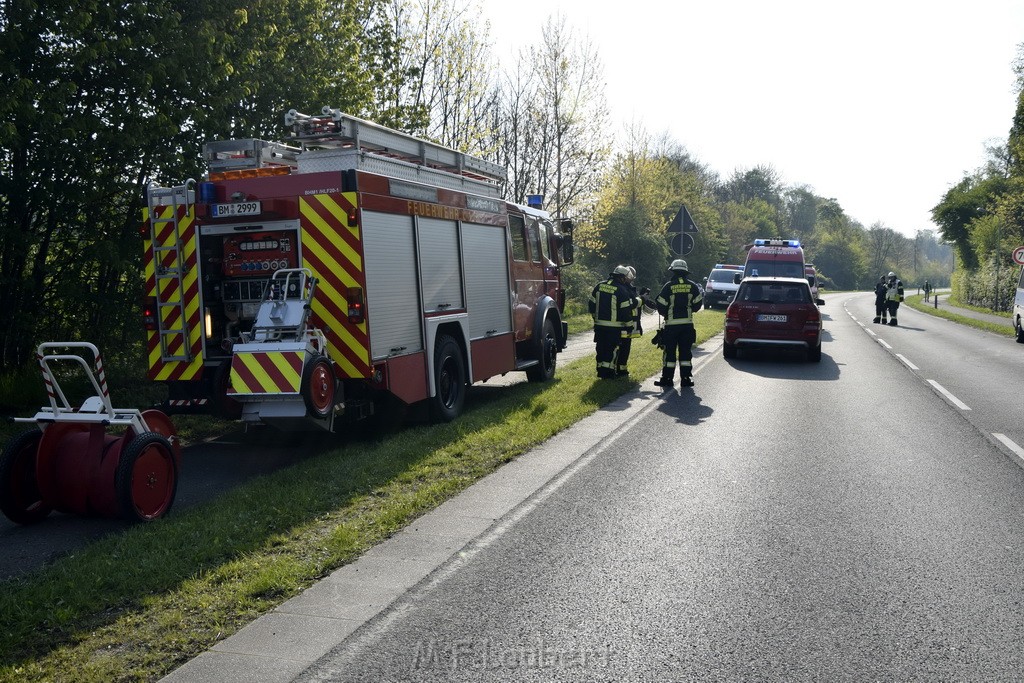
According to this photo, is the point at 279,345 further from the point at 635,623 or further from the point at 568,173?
the point at 568,173

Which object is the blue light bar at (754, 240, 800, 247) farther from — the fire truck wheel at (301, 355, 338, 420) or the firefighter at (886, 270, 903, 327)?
the fire truck wheel at (301, 355, 338, 420)

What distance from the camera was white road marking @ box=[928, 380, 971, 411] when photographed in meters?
11.3

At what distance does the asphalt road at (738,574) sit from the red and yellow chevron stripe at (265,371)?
246cm

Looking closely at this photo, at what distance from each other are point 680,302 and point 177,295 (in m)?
7.22

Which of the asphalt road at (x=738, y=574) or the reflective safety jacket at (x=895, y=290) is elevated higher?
the reflective safety jacket at (x=895, y=290)

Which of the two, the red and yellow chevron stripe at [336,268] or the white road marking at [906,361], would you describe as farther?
the white road marking at [906,361]

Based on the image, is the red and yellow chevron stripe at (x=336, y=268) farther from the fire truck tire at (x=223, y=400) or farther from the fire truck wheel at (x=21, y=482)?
the fire truck wheel at (x=21, y=482)

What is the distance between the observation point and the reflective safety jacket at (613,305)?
1316 cm

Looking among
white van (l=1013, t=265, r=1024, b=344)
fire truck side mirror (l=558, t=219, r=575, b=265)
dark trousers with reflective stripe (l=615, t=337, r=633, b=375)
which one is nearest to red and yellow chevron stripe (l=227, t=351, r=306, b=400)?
dark trousers with reflective stripe (l=615, t=337, r=633, b=375)

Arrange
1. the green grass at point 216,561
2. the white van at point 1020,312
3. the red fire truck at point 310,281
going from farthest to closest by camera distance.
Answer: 1. the white van at point 1020,312
2. the red fire truck at point 310,281
3. the green grass at point 216,561

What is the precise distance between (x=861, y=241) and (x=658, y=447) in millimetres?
131012

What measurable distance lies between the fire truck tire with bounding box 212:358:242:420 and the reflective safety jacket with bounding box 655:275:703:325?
6.70 meters

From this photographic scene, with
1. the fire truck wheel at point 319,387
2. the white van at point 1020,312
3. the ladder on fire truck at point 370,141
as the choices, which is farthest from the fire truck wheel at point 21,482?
the white van at point 1020,312

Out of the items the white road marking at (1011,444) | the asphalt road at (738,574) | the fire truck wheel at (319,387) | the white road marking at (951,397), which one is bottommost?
the white road marking at (951,397)
